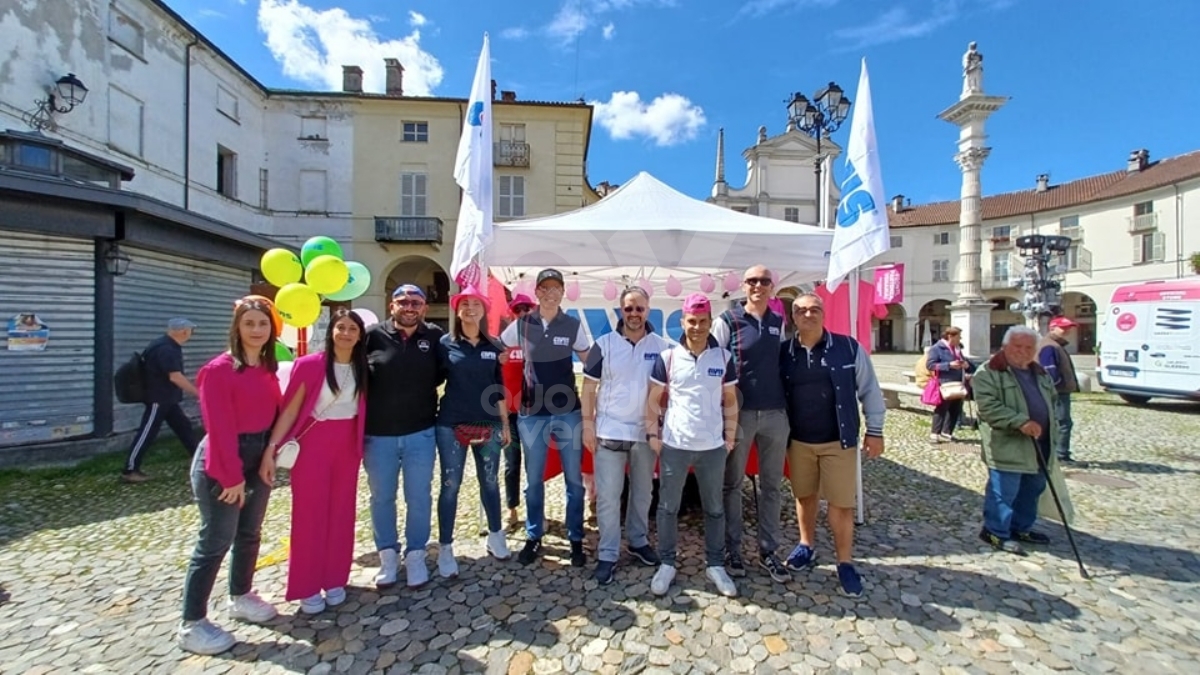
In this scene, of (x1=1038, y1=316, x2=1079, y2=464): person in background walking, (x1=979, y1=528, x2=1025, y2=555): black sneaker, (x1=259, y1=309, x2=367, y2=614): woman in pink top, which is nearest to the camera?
(x1=259, y1=309, x2=367, y2=614): woman in pink top

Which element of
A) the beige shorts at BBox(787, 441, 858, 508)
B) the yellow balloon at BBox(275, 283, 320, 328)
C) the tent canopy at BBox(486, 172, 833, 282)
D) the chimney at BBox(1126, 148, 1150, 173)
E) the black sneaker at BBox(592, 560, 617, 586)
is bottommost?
the black sneaker at BBox(592, 560, 617, 586)

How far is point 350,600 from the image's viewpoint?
10.2 feet

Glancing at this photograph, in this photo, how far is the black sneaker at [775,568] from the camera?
331cm

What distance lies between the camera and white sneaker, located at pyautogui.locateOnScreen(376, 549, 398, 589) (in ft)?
10.6

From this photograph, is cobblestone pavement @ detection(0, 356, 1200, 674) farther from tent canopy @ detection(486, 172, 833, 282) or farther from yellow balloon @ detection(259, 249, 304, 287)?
tent canopy @ detection(486, 172, 833, 282)

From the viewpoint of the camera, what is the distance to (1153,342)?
33.9ft

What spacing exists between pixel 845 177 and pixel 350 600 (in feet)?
15.7

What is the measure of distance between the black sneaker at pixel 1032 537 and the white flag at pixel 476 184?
4.74m

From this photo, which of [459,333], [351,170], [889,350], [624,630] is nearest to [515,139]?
[351,170]

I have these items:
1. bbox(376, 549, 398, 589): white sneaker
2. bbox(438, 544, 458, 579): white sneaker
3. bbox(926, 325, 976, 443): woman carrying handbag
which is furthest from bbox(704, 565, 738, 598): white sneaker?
bbox(926, 325, 976, 443): woman carrying handbag

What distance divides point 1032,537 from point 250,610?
5.39 m

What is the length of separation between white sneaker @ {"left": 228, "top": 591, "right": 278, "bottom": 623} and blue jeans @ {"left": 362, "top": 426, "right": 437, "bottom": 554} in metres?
0.65

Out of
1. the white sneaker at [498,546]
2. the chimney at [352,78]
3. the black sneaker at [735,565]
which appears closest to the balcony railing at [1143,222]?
the black sneaker at [735,565]

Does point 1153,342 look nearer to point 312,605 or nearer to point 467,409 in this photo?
point 467,409
